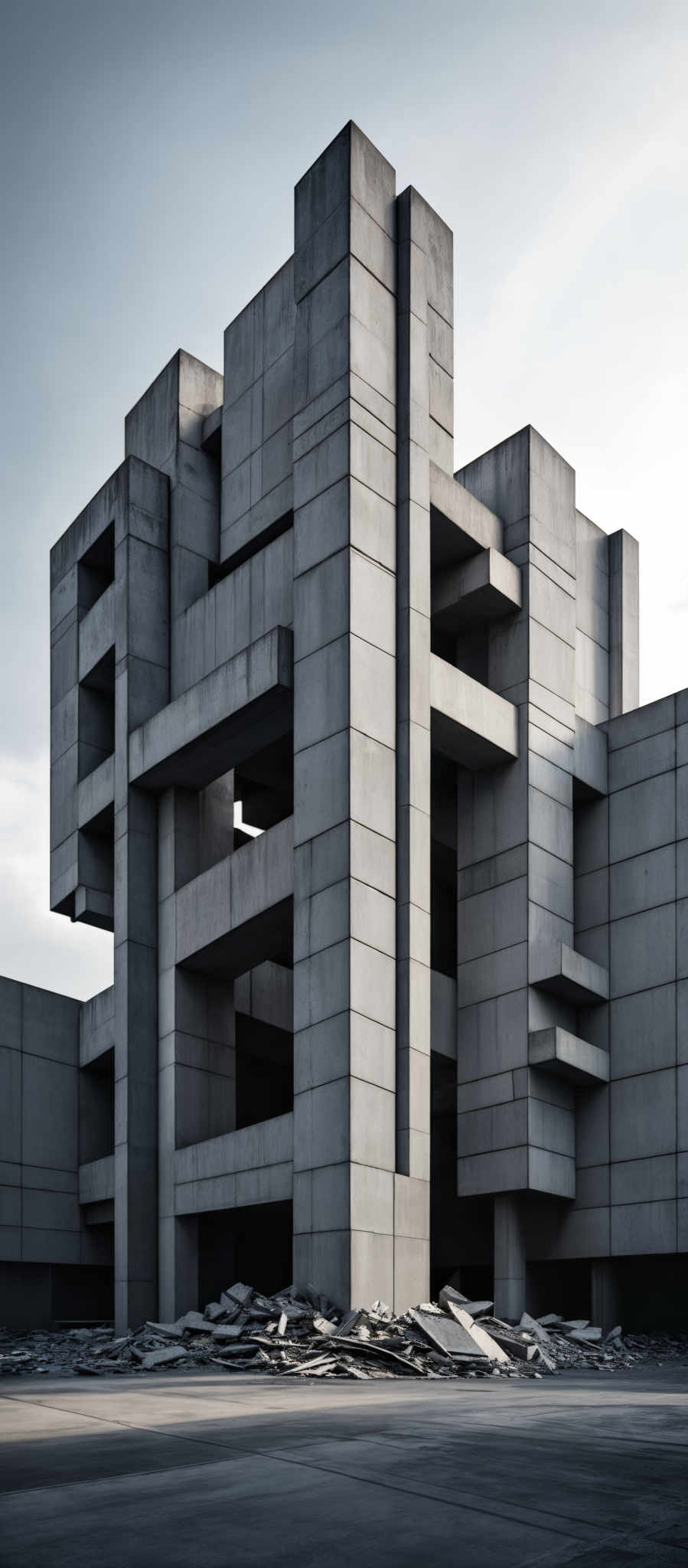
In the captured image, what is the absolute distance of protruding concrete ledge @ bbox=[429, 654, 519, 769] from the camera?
87.8 ft

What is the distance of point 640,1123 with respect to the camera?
27391mm

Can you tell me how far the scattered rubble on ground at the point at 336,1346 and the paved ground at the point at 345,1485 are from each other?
6309 mm

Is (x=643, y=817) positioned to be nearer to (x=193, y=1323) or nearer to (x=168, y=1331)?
(x=193, y=1323)

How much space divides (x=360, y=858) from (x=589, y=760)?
9600 millimetres

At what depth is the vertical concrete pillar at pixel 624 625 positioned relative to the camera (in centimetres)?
3406

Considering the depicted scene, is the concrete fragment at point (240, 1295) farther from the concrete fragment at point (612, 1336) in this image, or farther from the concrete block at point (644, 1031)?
the concrete block at point (644, 1031)

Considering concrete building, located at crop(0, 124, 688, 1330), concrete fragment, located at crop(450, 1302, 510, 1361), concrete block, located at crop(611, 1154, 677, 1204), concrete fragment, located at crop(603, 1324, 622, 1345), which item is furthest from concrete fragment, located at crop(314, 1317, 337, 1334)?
concrete block, located at crop(611, 1154, 677, 1204)

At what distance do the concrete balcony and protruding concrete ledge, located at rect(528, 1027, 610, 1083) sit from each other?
1552cm

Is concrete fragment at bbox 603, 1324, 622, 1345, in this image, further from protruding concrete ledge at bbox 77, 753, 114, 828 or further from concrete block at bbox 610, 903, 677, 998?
protruding concrete ledge at bbox 77, 753, 114, 828

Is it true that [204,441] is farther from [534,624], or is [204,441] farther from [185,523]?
[534,624]

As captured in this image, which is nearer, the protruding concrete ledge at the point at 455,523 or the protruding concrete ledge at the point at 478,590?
the protruding concrete ledge at the point at 455,523

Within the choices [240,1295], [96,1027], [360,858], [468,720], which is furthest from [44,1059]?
[468,720]

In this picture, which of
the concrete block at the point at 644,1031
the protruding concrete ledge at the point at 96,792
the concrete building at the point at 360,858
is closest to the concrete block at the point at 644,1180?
the concrete building at the point at 360,858

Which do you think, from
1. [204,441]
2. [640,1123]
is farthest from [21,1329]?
[204,441]
